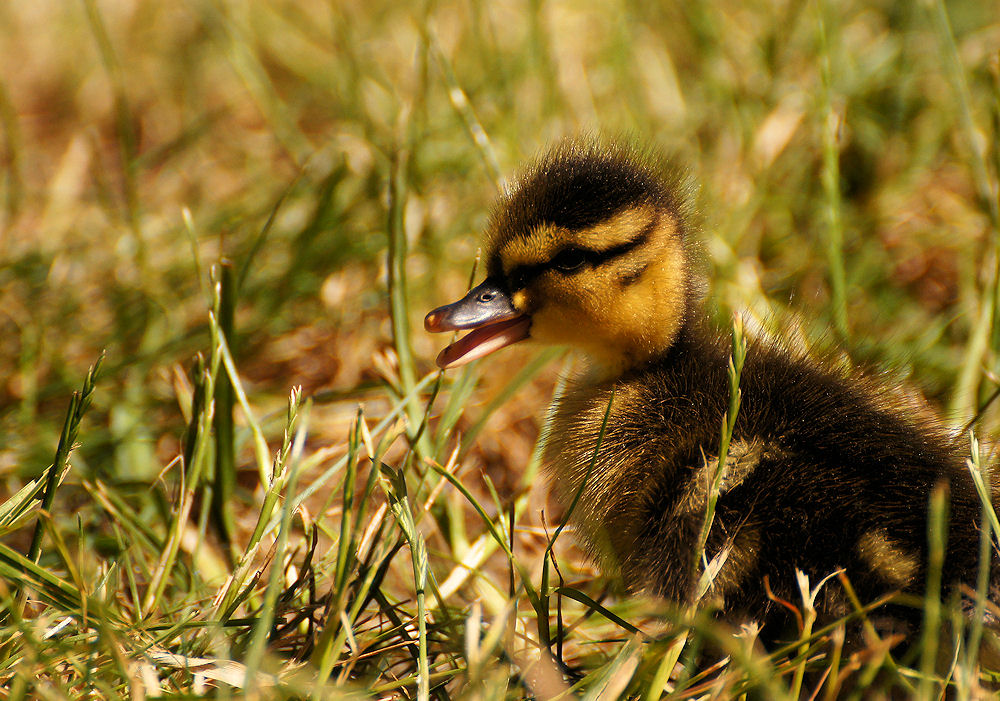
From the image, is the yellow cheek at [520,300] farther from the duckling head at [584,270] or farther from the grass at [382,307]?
the grass at [382,307]

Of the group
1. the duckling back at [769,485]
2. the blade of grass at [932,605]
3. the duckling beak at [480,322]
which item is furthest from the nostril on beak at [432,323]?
the blade of grass at [932,605]

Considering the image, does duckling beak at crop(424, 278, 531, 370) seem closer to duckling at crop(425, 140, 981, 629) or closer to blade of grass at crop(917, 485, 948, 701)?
duckling at crop(425, 140, 981, 629)

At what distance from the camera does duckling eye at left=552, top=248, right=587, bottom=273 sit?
155 centimetres

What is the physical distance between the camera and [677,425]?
1.46 metres

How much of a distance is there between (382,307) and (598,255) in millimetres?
914

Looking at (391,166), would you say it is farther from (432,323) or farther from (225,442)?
(225,442)

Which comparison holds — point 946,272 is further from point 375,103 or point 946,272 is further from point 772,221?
point 375,103

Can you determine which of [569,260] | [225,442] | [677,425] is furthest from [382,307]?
[677,425]

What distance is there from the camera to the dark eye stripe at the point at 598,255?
5.08ft

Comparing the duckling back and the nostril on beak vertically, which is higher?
the nostril on beak

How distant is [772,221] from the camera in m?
2.46

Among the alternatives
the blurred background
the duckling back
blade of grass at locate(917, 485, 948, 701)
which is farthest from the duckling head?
blade of grass at locate(917, 485, 948, 701)

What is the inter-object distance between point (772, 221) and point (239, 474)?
148 cm

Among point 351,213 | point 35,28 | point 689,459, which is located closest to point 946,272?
point 689,459
